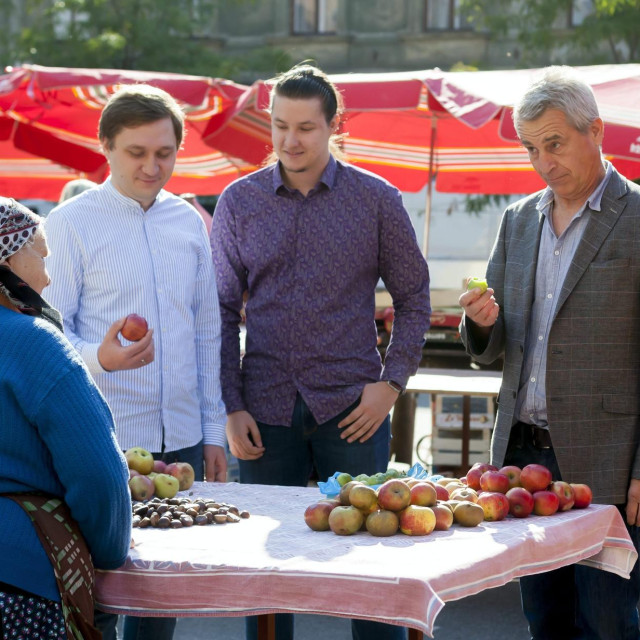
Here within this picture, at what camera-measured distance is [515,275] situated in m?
3.49

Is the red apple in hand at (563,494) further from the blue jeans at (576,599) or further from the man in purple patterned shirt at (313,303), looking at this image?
the man in purple patterned shirt at (313,303)

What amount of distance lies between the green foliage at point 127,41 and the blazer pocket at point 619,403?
14.6 metres

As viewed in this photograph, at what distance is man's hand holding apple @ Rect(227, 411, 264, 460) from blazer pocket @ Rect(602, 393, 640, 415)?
3.80 feet

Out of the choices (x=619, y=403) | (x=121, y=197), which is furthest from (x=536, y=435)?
(x=121, y=197)

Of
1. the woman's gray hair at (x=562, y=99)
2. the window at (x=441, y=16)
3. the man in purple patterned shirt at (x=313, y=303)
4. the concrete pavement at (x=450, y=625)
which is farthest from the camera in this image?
the window at (x=441, y=16)

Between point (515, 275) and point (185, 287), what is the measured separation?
109 centimetres

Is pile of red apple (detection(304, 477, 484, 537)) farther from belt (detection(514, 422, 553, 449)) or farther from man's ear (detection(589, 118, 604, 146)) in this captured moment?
man's ear (detection(589, 118, 604, 146))

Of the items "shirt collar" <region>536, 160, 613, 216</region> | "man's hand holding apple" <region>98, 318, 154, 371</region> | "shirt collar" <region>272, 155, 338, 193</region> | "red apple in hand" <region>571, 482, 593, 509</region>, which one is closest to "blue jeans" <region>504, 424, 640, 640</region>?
"red apple in hand" <region>571, 482, 593, 509</region>

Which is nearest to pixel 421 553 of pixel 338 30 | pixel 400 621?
pixel 400 621

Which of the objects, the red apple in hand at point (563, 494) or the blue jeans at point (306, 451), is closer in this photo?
the red apple in hand at point (563, 494)

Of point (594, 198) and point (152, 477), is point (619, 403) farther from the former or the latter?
point (152, 477)

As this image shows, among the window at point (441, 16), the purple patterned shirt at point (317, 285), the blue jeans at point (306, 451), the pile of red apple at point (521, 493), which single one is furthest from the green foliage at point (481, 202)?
the pile of red apple at point (521, 493)

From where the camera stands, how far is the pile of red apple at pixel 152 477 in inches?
116

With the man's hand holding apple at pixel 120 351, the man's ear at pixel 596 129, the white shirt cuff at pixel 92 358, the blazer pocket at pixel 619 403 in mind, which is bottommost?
the blazer pocket at pixel 619 403
